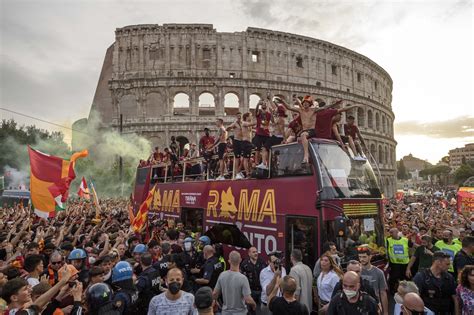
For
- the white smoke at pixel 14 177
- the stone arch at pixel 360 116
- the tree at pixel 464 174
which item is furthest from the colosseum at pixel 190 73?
the tree at pixel 464 174

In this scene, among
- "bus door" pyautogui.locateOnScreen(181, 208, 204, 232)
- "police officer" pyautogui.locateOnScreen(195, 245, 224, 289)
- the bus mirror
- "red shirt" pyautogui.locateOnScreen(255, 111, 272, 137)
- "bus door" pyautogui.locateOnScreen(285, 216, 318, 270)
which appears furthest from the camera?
"bus door" pyautogui.locateOnScreen(181, 208, 204, 232)

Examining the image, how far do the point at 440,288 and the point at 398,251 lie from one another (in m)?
3.63

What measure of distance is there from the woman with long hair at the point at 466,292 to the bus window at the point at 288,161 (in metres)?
3.35

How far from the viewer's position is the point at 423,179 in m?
129

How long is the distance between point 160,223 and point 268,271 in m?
7.11

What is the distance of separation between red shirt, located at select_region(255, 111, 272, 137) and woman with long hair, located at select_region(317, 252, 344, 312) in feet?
14.5

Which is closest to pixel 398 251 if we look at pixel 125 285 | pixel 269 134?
pixel 269 134

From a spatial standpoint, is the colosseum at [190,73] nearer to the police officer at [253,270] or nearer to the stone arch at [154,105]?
the stone arch at [154,105]

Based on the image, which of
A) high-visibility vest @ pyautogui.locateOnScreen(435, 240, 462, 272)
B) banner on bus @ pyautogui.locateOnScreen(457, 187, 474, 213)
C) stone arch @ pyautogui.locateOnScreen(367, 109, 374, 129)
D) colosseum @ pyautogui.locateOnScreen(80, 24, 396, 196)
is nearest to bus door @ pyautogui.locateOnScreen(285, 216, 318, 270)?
high-visibility vest @ pyautogui.locateOnScreen(435, 240, 462, 272)

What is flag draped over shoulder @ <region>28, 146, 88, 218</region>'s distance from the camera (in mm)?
9992

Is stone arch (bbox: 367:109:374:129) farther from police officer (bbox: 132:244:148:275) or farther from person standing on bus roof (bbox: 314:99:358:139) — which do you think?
police officer (bbox: 132:244:148:275)

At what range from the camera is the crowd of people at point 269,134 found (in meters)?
7.95

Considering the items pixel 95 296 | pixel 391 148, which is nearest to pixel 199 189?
pixel 95 296

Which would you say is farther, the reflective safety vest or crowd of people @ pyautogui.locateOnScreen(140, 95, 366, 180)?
the reflective safety vest
